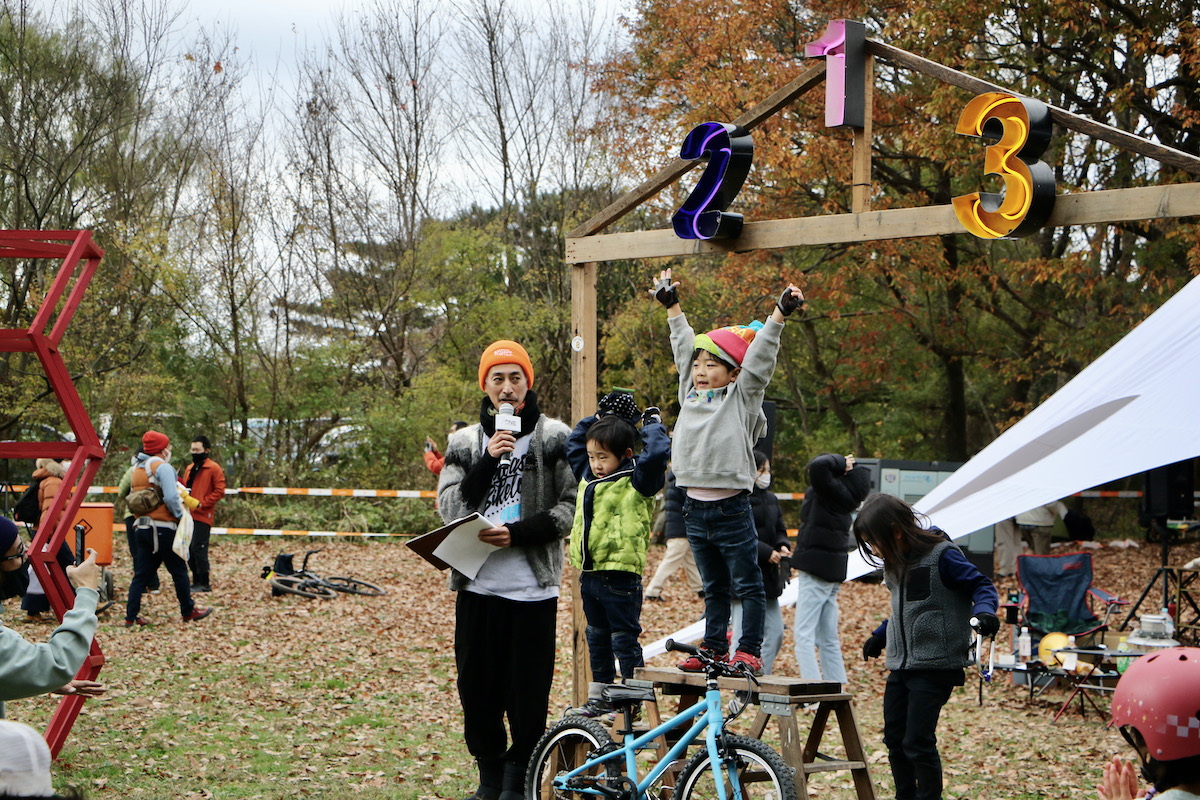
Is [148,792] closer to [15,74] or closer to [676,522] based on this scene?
[676,522]

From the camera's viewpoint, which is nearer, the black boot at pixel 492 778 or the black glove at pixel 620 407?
the black boot at pixel 492 778

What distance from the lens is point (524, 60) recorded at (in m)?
22.8

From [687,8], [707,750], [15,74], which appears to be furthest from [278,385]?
[707,750]

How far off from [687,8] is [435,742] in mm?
11848

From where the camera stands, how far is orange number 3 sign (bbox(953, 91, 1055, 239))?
5.01 m

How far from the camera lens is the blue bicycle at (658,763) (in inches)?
158

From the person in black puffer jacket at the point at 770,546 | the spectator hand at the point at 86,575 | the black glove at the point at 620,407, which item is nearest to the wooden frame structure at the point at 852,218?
the black glove at the point at 620,407

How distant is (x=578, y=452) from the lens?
4.84 metres

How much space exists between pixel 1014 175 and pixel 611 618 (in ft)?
8.92

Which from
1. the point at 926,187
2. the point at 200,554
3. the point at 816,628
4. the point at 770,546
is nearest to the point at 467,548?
the point at 770,546

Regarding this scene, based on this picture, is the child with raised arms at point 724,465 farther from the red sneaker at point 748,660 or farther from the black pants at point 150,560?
the black pants at point 150,560

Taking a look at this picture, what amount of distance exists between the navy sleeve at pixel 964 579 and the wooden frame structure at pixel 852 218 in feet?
5.08

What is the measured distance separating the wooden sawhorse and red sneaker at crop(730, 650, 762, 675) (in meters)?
0.05

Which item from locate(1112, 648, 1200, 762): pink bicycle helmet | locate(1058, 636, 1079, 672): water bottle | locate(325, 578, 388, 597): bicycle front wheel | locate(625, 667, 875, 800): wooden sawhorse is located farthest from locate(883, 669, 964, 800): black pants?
locate(325, 578, 388, 597): bicycle front wheel
